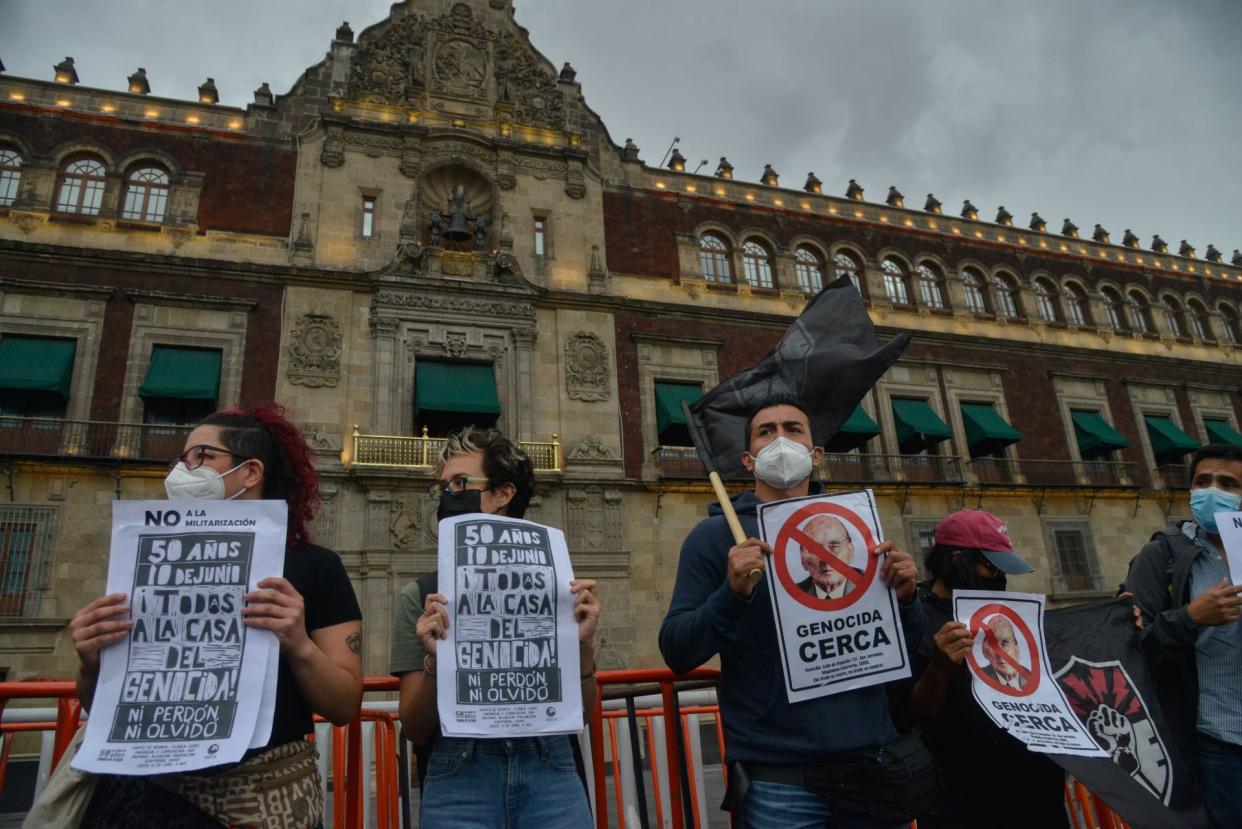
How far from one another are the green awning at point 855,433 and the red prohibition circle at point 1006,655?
14.2 meters

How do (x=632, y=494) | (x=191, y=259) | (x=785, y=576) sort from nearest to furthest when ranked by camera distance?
(x=785, y=576)
(x=191, y=259)
(x=632, y=494)

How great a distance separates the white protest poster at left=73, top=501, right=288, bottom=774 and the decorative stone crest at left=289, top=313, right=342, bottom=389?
43.6 feet

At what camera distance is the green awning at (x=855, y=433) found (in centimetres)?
1738

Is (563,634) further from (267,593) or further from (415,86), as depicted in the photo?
(415,86)

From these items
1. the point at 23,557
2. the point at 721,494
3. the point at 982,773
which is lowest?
the point at 982,773

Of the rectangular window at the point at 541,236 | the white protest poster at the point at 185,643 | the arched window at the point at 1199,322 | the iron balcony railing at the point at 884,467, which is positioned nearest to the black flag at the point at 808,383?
the white protest poster at the point at 185,643

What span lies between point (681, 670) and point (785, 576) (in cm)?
51

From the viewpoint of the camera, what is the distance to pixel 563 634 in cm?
266

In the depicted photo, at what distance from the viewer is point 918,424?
18609 mm

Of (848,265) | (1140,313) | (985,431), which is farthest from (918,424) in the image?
(1140,313)

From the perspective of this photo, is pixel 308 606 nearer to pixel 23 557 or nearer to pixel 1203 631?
pixel 1203 631

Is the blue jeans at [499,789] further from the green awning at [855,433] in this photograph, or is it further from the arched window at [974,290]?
the arched window at [974,290]

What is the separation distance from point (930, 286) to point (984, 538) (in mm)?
20124

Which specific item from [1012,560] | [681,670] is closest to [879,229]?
[1012,560]
